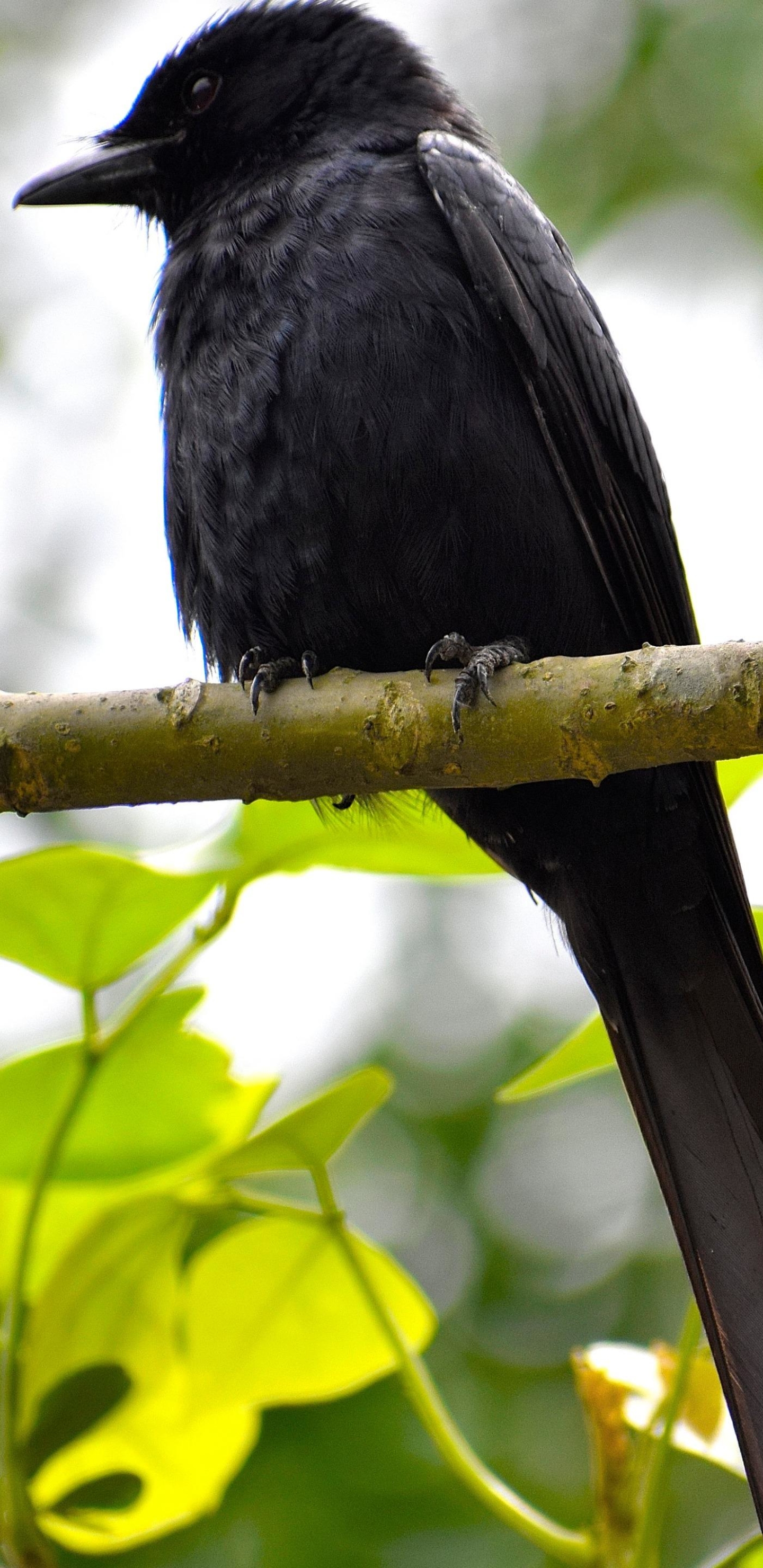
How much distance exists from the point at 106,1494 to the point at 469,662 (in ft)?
4.98

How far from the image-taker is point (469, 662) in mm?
2867

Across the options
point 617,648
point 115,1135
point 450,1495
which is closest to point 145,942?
point 115,1135

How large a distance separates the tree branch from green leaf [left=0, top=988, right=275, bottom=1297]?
414 mm

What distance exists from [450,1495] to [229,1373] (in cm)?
268

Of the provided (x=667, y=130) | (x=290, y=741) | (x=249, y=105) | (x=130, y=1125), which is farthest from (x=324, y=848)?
(x=667, y=130)

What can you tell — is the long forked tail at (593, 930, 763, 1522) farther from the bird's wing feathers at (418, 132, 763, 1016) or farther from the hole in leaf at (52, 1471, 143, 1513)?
the hole in leaf at (52, 1471, 143, 1513)

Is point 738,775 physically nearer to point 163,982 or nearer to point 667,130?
point 163,982

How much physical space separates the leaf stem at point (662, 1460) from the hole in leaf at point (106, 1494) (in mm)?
833

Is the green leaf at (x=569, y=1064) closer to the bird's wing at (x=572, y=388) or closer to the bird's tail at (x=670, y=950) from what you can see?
the bird's tail at (x=670, y=950)

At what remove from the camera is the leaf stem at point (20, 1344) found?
82.0 inches

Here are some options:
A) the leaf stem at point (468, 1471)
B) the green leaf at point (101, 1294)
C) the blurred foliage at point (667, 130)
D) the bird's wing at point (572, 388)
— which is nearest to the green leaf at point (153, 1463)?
the green leaf at point (101, 1294)

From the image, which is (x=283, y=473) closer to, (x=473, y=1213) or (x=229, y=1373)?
(x=229, y=1373)

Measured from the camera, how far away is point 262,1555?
4.77 metres

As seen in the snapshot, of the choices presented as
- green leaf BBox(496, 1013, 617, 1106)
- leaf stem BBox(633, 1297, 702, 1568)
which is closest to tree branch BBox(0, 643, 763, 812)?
green leaf BBox(496, 1013, 617, 1106)
